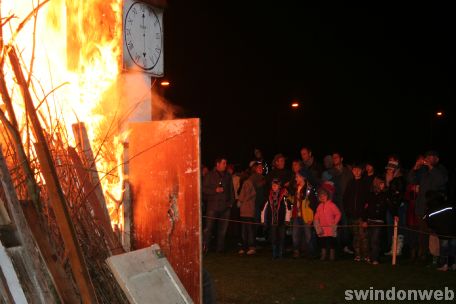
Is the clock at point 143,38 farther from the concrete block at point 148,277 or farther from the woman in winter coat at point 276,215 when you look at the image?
the woman in winter coat at point 276,215

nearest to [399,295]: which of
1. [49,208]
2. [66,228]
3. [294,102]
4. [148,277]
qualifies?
[148,277]

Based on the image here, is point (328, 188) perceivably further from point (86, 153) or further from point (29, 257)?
point (29, 257)

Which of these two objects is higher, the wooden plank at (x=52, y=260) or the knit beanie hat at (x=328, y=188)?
the knit beanie hat at (x=328, y=188)

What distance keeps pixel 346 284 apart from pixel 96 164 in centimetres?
452

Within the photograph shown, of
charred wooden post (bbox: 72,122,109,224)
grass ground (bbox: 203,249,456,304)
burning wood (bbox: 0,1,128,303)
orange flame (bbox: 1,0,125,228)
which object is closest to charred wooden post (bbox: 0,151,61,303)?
burning wood (bbox: 0,1,128,303)

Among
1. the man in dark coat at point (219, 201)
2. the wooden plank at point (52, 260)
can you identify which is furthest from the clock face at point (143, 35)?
the man in dark coat at point (219, 201)

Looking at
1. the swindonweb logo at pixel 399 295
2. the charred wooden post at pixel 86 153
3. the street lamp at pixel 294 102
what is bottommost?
the swindonweb logo at pixel 399 295

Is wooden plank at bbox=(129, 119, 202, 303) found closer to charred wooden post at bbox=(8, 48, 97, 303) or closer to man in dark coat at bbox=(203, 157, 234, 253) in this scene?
charred wooden post at bbox=(8, 48, 97, 303)

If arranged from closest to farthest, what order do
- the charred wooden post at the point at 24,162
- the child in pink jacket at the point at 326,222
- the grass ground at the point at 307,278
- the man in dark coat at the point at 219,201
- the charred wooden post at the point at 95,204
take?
the charred wooden post at the point at 24,162, the charred wooden post at the point at 95,204, the grass ground at the point at 307,278, the child in pink jacket at the point at 326,222, the man in dark coat at the point at 219,201

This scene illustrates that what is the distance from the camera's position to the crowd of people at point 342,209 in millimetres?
9609


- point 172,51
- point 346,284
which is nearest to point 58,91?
point 346,284

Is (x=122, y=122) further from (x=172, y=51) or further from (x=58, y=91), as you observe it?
(x=172, y=51)

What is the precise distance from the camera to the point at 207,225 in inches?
452

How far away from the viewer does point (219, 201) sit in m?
11.4
